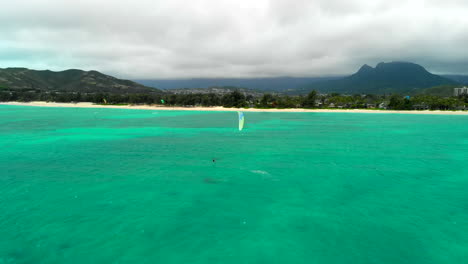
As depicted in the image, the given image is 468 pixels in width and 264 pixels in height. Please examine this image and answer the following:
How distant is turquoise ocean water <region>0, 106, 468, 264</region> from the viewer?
516 inches

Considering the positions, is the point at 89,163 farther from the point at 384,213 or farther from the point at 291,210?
the point at 384,213

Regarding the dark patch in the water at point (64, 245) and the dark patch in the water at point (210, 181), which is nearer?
the dark patch in the water at point (64, 245)

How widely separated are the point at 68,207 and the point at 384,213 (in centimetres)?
2025

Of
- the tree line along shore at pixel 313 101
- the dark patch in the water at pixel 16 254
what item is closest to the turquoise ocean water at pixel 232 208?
the dark patch in the water at pixel 16 254

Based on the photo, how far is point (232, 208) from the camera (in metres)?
18.1

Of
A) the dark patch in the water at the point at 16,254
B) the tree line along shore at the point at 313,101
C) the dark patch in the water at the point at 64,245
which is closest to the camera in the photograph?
the dark patch in the water at the point at 16,254

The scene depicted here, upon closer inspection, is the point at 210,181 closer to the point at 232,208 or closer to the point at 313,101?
the point at 232,208

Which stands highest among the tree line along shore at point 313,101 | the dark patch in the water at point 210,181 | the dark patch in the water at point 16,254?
the tree line along shore at point 313,101

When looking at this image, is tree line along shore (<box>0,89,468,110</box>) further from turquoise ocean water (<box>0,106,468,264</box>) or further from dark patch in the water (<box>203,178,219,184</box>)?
dark patch in the water (<box>203,178,219,184</box>)

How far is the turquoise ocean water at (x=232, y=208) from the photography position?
13.1 meters

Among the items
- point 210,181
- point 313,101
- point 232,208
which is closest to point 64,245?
point 232,208

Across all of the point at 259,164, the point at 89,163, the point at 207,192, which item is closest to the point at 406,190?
the point at 259,164

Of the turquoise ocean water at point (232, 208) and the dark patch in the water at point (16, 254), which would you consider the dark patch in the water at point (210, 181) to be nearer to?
the turquoise ocean water at point (232, 208)

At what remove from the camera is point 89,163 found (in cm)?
2939
